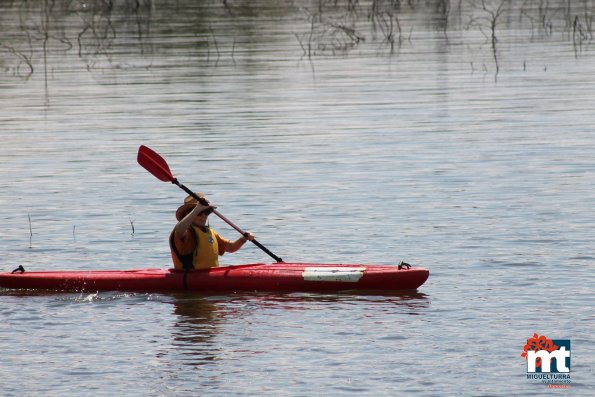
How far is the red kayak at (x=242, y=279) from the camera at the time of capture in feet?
36.3

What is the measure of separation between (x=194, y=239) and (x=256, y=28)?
2631 cm

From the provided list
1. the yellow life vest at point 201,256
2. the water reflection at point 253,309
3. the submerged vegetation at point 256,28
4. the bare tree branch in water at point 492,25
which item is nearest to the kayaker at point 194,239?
the yellow life vest at point 201,256

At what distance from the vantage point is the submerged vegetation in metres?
32.0

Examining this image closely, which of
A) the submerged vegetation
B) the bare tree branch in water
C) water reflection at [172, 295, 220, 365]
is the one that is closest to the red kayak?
water reflection at [172, 295, 220, 365]

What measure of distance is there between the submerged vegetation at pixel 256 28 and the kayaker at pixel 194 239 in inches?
679

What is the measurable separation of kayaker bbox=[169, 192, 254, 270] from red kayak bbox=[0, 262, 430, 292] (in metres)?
0.10

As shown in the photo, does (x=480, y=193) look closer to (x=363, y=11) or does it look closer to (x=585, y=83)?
(x=585, y=83)

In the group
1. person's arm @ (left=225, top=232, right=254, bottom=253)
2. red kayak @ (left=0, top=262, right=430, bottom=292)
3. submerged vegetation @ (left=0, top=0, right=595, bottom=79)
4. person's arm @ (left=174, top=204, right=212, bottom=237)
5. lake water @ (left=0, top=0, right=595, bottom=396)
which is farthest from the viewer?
submerged vegetation @ (left=0, top=0, right=595, bottom=79)

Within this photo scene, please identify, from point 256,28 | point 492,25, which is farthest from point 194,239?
point 256,28

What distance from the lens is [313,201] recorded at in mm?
15352

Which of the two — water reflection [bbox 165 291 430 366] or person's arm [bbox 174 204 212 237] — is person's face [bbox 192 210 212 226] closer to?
person's arm [bbox 174 204 212 237]

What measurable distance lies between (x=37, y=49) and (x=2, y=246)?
21365 millimetres

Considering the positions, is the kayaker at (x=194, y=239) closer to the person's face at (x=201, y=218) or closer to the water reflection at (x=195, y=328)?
the person's face at (x=201, y=218)

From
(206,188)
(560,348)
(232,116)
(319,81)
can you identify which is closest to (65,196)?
(206,188)
